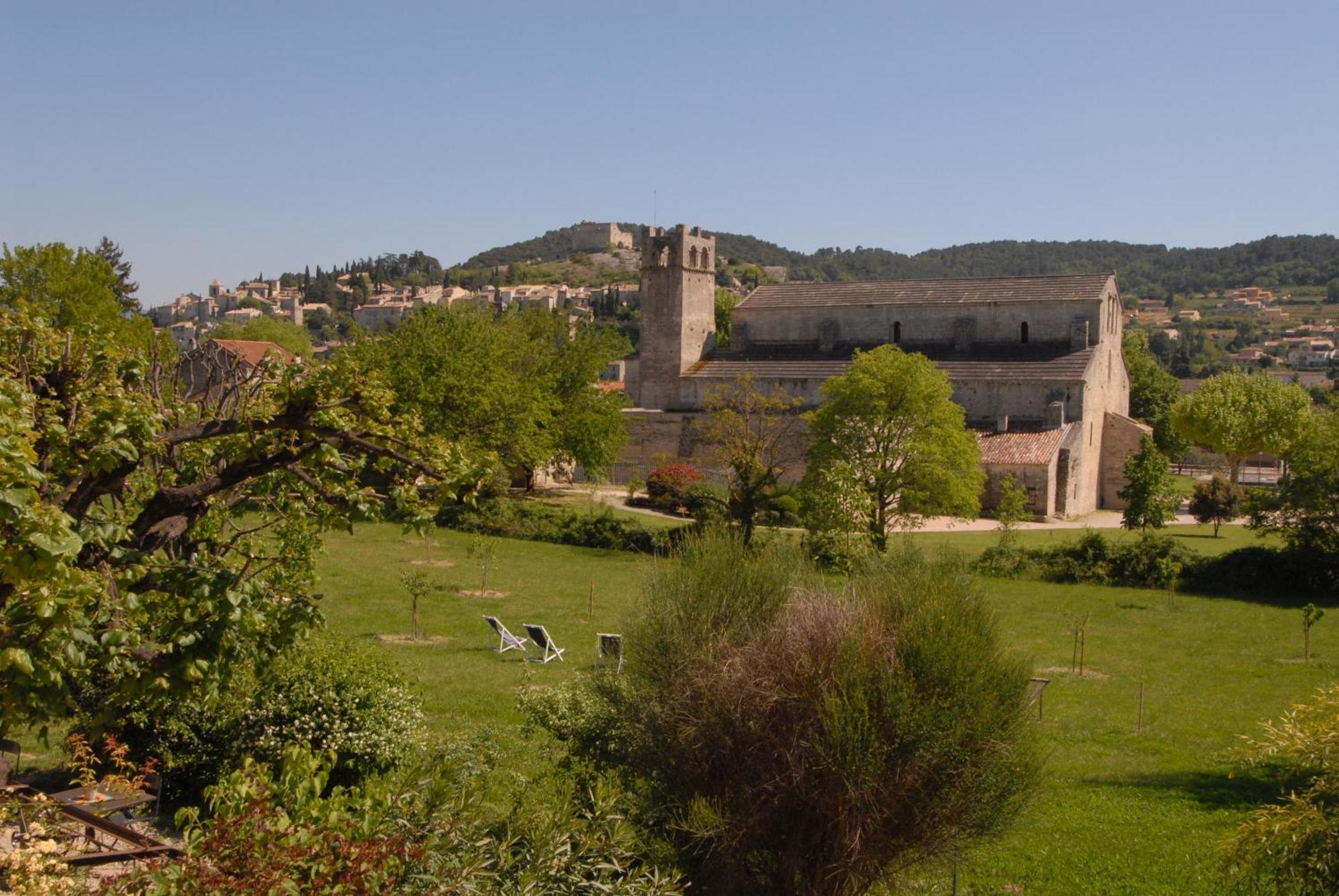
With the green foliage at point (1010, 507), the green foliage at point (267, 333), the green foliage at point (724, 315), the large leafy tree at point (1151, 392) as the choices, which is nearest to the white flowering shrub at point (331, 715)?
the green foliage at point (1010, 507)

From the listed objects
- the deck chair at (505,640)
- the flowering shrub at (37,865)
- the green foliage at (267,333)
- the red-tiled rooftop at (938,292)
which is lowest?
the deck chair at (505,640)

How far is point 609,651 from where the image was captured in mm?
13789

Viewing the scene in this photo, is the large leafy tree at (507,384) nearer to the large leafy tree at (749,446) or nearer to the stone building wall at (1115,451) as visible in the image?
the large leafy tree at (749,446)

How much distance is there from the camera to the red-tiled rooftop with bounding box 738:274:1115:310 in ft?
151

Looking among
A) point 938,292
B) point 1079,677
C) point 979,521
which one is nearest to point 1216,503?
point 979,521

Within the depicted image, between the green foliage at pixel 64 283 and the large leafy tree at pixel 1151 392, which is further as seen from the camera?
the large leafy tree at pixel 1151 392

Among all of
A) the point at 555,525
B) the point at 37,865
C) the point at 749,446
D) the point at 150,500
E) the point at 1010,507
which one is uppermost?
the point at 150,500

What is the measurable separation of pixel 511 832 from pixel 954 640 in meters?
3.53

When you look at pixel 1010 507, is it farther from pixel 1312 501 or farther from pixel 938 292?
pixel 938 292

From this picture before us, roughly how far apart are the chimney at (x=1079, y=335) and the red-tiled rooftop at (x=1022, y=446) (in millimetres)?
4191

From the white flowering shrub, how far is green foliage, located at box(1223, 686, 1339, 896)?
23.7 feet

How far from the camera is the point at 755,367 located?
49.1 m

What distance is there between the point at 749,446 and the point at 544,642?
13.0 m

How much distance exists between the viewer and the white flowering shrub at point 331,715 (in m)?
10.5
